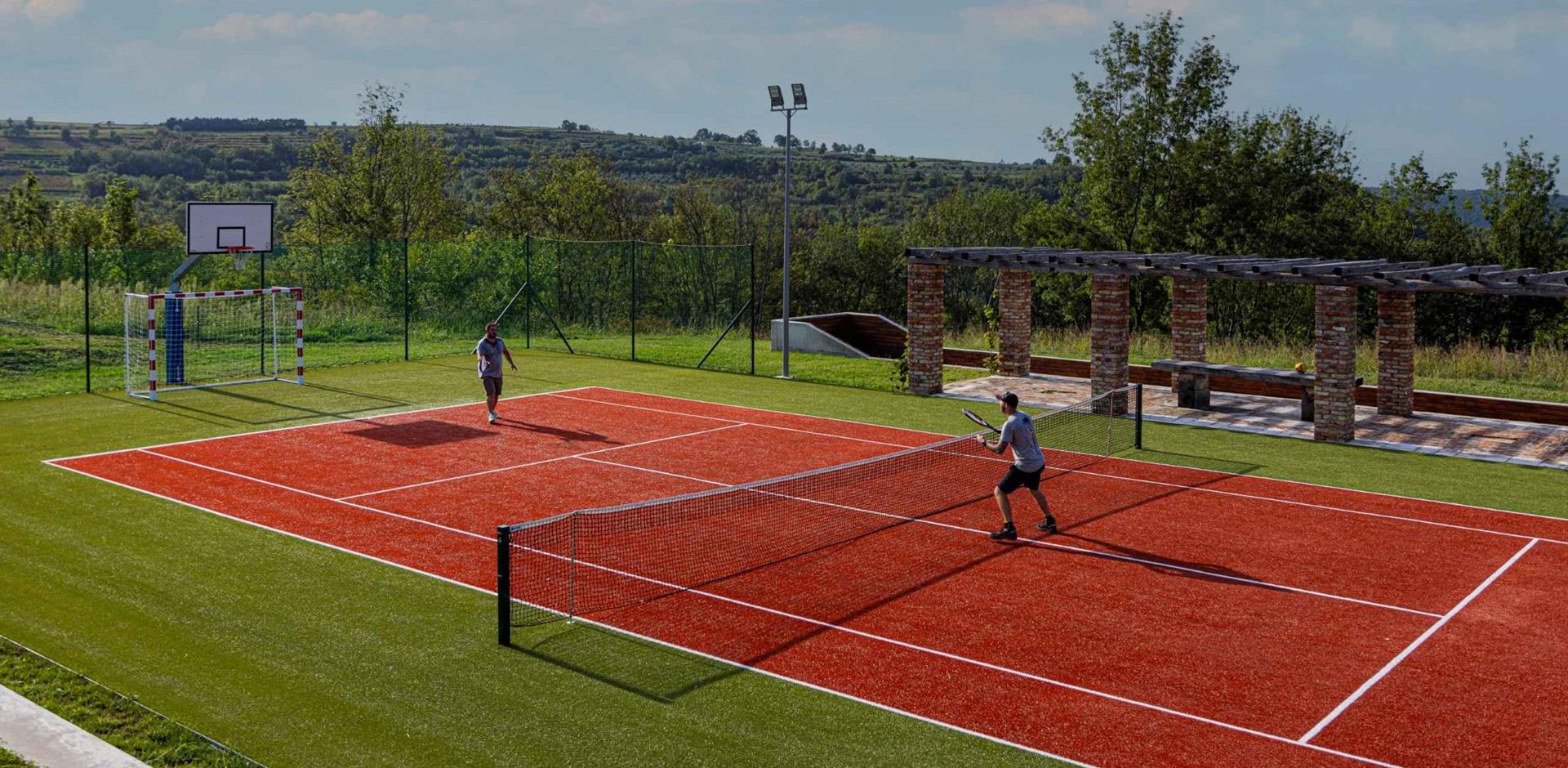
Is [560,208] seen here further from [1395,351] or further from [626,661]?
[626,661]

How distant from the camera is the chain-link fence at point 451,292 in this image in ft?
115

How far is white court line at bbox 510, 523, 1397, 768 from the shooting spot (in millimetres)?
10781

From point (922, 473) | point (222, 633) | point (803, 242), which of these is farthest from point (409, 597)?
point (803, 242)

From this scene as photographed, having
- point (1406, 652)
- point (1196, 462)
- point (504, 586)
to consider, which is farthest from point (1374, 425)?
point (504, 586)

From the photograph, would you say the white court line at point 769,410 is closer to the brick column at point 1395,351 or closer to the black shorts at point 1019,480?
the black shorts at point 1019,480

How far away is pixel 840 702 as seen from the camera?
11.3 meters

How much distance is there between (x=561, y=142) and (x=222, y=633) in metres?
124

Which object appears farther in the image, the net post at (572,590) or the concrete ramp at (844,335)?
the concrete ramp at (844,335)

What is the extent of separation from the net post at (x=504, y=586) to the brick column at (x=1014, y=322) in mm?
21017

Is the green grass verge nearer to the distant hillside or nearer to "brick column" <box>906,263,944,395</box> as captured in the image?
"brick column" <box>906,263,944,395</box>

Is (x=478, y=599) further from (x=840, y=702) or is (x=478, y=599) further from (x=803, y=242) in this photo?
(x=803, y=242)

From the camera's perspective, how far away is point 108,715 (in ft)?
35.5

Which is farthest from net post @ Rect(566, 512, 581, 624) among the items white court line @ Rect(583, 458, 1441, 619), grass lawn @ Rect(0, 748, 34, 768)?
grass lawn @ Rect(0, 748, 34, 768)

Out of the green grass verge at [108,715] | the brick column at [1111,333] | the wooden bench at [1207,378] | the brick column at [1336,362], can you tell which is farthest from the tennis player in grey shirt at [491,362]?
the brick column at [1336,362]
